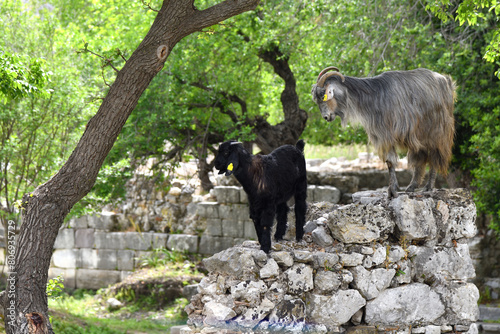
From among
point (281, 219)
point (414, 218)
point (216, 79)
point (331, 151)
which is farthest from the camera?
point (331, 151)

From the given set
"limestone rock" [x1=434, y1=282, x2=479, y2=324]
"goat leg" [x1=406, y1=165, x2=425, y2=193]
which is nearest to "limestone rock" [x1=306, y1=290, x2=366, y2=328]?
"limestone rock" [x1=434, y1=282, x2=479, y2=324]

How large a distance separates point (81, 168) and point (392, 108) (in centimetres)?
313

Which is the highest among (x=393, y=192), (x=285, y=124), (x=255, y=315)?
(x=285, y=124)

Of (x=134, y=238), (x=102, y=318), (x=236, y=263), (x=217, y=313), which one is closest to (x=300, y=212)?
(x=236, y=263)

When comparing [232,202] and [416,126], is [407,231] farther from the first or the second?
[232,202]

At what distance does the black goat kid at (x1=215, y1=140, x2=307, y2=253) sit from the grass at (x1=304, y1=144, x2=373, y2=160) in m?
11.8

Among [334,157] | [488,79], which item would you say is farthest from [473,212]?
[334,157]

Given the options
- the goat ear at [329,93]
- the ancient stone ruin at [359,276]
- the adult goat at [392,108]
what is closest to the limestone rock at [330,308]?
the ancient stone ruin at [359,276]

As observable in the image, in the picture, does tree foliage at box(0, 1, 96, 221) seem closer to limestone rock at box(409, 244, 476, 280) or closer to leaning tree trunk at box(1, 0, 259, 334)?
leaning tree trunk at box(1, 0, 259, 334)

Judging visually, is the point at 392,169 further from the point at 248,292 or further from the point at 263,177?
the point at 248,292

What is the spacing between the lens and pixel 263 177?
489cm

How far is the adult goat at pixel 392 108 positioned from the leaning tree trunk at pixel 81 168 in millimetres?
1283

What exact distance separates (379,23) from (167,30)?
5911 millimetres

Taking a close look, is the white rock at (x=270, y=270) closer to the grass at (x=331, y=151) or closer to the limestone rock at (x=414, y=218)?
the limestone rock at (x=414, y=218)
